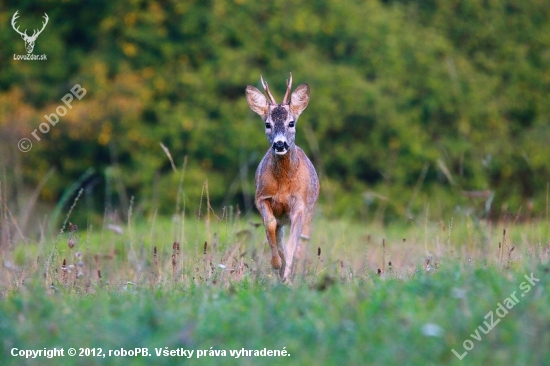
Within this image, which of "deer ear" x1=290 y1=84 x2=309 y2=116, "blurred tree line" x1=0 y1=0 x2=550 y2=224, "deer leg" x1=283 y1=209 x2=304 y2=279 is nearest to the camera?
"deer leg" x1=283 y1=209 x2=304 y2=279

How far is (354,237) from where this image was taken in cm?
1357

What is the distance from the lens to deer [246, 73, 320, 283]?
903 centimetres

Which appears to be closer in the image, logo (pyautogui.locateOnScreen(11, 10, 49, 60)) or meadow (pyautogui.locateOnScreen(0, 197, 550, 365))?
meadow (pyautogui.locateOnScreen(0, 197, 550, 365))

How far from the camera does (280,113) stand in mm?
9375

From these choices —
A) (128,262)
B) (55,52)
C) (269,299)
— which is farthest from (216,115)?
(269,299)

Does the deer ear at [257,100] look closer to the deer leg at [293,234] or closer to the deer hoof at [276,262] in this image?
the deer leg at [293,234]

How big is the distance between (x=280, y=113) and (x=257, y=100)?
0.87 metres

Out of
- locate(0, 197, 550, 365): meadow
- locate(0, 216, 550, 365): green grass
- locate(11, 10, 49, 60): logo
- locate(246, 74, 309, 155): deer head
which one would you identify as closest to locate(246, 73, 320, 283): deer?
locate(246, 74, 309, 155): deer head

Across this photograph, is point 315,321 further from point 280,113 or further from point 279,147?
point 280,113

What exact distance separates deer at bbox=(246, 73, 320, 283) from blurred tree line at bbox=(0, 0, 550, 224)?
11582 millimetres

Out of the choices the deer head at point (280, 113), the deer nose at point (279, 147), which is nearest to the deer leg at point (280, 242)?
the deer head at point (280, 113)

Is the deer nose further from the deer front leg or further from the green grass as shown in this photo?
the green grass

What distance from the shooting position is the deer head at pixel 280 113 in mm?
9086

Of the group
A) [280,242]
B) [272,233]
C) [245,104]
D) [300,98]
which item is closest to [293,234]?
[272,233]
